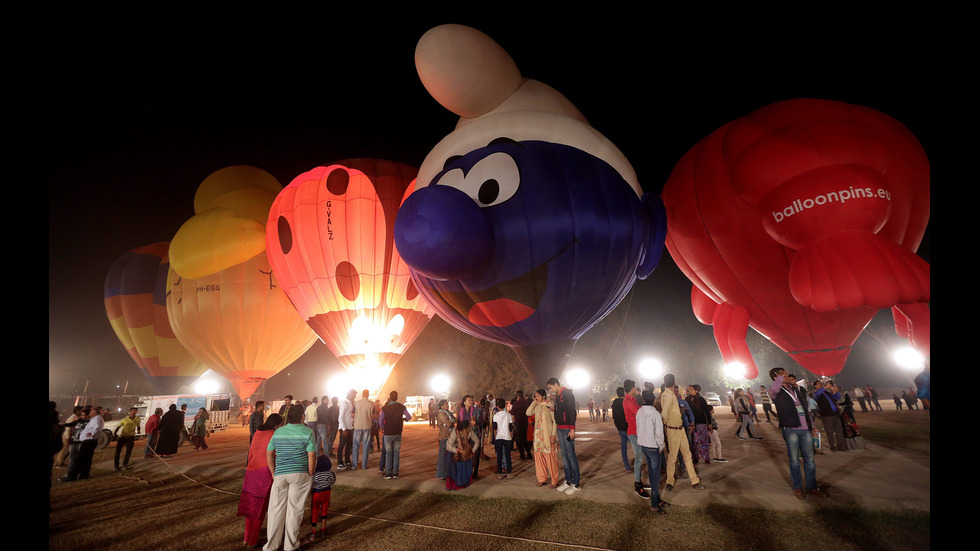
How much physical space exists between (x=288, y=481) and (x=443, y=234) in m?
3.19

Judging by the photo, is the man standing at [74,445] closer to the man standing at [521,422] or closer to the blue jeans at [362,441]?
the blue jeans at [362,441]

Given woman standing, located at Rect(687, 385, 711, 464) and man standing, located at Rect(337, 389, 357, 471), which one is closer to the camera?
woman standing, located at Rect(687, 385, 711, 464)

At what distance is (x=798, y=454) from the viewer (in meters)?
5.27

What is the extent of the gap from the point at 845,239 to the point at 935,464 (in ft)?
15.0

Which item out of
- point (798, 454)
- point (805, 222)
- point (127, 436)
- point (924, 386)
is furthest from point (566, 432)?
point (127, 436)

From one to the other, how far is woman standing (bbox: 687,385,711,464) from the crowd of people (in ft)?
0.06

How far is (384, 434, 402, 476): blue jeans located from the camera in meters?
7.62

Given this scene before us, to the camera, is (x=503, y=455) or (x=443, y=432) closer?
(x=443, y=432)

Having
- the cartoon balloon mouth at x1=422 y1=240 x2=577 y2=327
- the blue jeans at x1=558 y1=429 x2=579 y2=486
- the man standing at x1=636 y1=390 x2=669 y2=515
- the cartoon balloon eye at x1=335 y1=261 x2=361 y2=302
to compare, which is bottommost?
the blue jeans at x1=558 y1=429 x2=579 y2=486

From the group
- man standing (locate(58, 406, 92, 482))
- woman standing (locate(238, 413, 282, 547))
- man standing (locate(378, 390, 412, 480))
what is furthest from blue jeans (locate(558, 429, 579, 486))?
man standing (locate(58, 406, 92, 482))

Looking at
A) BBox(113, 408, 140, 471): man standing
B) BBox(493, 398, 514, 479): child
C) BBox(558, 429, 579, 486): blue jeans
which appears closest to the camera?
BBox(558, 429, 579, 486): blue jeans

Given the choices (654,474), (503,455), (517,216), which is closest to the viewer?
(654,474)

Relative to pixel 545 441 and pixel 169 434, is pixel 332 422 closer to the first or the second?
pixel 545 441

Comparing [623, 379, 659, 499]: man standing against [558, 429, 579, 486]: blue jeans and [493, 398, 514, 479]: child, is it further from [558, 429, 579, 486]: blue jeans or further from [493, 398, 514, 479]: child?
[493, 398, 514, 479]: child
